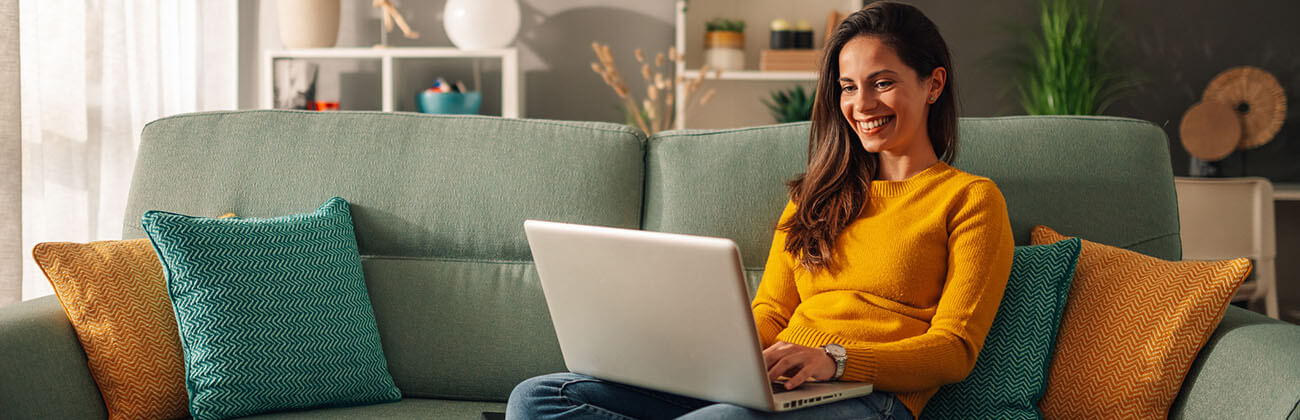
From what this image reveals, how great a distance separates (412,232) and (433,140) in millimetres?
184

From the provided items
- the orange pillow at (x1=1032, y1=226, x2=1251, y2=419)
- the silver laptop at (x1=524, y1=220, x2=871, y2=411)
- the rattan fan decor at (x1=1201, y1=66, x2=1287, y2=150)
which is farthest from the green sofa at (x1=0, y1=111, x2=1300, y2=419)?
the rattan fan decor at (x1=1201, y1=66, x2=1287, y2=150)

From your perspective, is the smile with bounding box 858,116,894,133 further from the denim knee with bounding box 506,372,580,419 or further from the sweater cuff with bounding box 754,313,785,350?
the denim knee with bounding box 506,372,580,419

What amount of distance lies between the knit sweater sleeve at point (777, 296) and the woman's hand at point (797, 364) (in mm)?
280

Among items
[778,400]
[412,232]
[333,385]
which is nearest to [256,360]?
[333,385]

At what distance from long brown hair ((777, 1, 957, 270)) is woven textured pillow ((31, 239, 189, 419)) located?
1.02m

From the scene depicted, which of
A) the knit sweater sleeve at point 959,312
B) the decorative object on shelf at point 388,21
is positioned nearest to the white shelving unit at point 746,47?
the decorative object on shelf at point 388,21

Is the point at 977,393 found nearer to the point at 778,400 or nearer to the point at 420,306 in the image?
the point at 778,400

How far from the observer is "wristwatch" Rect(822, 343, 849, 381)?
1.23 metres

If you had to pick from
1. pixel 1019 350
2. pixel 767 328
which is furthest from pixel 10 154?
pixel 1019 350

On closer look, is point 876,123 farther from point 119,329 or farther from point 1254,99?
point 1254,99

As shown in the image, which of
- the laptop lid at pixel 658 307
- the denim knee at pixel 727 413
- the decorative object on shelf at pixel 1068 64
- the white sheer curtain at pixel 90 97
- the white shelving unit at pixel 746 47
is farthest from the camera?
the white shelving unit at pixel 746 47

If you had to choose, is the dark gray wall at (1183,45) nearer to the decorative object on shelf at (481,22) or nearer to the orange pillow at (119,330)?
the decorative object on shelf at (481,22)

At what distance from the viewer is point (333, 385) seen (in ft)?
5.08

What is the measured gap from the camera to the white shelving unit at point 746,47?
Answer: 357 centimetres
